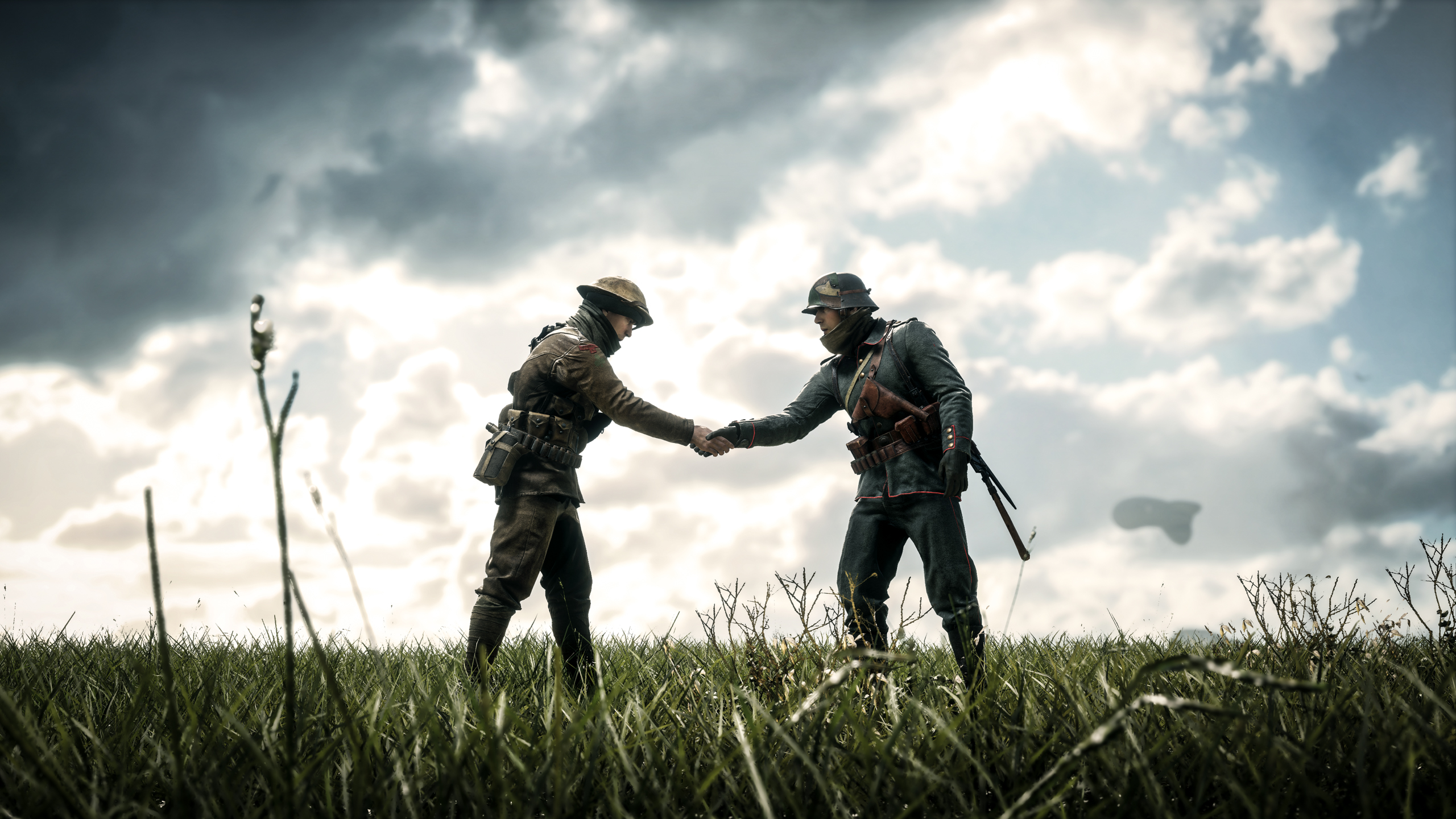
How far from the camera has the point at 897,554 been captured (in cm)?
474

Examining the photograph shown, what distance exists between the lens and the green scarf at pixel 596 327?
5.10 m

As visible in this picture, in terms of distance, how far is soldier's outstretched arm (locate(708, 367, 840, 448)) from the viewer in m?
5.32

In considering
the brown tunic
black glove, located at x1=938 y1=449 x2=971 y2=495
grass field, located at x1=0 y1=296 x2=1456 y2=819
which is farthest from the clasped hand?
grass field, located at x1=0 y1=296 x2=1456 y2=819

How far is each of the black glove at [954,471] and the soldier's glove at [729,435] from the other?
1.43m

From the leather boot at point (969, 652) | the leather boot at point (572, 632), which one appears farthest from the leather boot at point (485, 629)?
the leather boot at point (969, 652)

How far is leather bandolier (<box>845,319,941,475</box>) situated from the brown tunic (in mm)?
1353

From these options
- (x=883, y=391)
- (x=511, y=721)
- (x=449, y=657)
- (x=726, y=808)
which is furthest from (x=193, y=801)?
(x=883, y=391)

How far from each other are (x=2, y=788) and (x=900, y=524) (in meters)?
3.77

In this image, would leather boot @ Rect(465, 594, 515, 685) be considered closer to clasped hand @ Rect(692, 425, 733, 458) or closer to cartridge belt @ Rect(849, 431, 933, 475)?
clasped hand @ Rect(692, 425, 733, 458)

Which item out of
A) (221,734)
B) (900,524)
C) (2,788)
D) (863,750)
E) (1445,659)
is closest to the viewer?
(863,750)

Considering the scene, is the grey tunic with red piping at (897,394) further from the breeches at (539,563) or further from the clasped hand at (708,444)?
the breeches at (539,563)

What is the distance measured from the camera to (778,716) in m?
2.84

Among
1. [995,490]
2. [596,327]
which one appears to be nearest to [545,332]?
[596,327]

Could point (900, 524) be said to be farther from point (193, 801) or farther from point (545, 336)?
point (193, 801)
